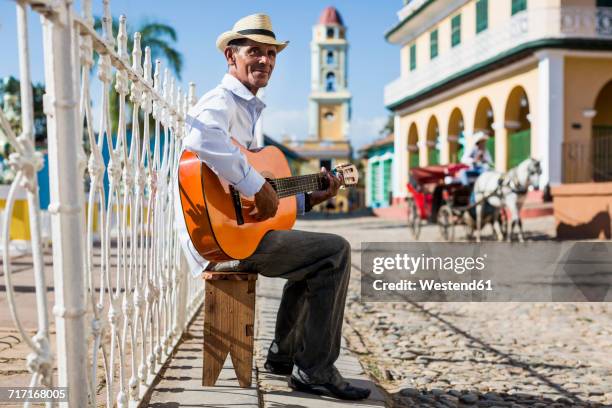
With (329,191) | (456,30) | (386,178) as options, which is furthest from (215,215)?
(386,178)

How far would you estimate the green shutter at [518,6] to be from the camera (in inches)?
712

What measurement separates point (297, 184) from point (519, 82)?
1666cm

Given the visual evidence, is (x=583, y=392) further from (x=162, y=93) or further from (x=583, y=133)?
(x=583, y=133)

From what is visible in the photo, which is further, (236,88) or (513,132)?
(513,132)

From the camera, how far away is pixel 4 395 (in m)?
1.87

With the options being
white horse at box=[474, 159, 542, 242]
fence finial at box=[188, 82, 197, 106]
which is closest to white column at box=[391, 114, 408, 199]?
white horse at box=[474, 159, 542, 242]

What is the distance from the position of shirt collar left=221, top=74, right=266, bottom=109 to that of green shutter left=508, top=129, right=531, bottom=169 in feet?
53.0

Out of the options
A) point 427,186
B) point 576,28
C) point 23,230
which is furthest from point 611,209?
point 23,230

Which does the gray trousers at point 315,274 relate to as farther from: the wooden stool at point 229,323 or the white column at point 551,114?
the white column at point 551,114

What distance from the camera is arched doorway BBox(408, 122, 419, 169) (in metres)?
27.5

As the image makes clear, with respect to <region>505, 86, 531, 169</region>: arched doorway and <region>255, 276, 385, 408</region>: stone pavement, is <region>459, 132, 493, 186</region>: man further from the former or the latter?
<region>255, 276, 385, 408</region>: stone pavement

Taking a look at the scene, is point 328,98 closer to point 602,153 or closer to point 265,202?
point 602,153

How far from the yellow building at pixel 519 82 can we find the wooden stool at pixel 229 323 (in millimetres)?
14648

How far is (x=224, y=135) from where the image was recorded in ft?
9.12
